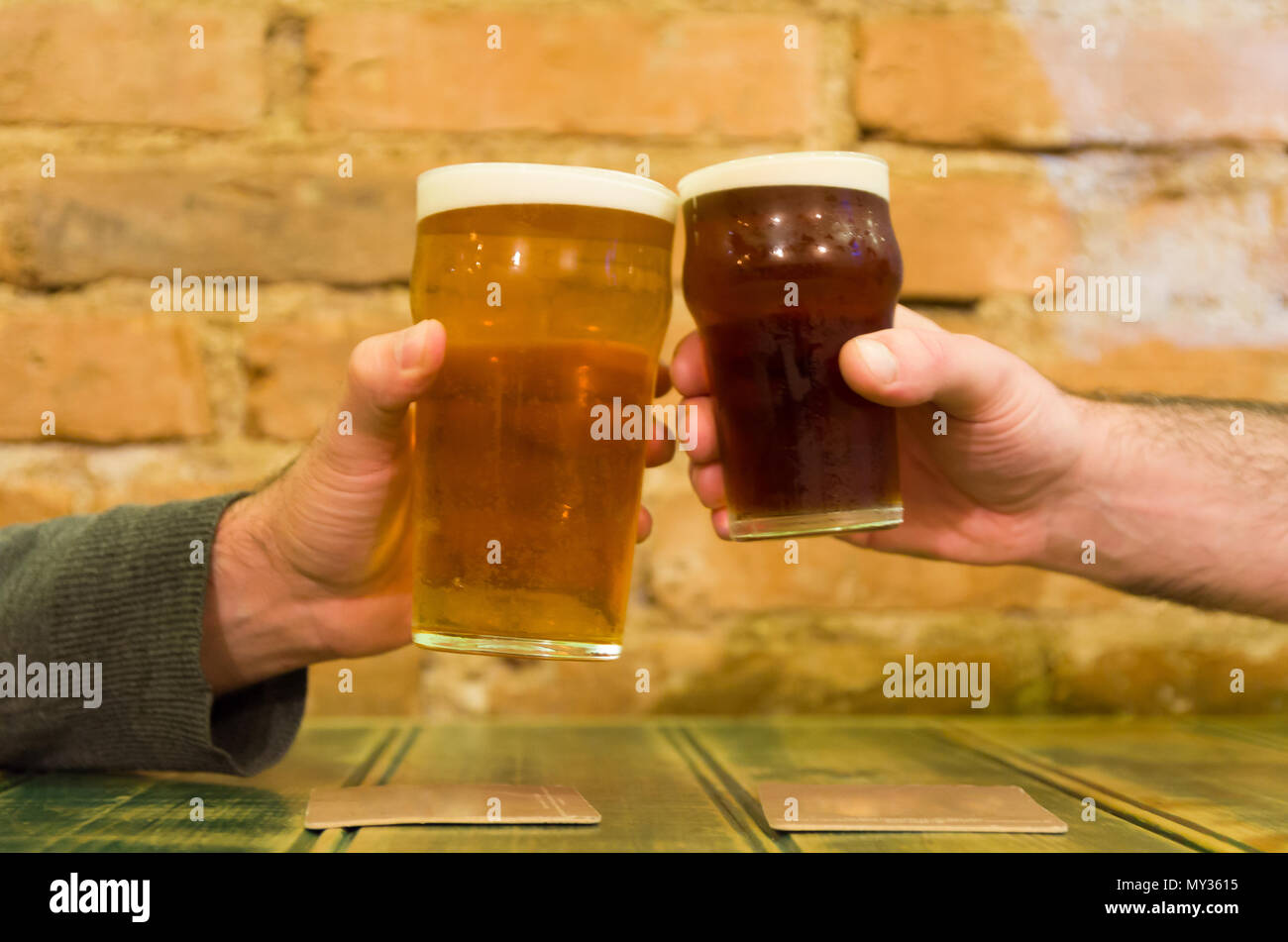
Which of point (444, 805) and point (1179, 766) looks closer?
point (444, 805)

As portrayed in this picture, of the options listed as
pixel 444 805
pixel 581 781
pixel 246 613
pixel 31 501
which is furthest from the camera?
pixel 31 501

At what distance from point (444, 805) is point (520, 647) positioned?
12cm

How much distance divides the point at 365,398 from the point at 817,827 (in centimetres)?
44

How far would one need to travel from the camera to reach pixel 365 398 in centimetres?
82

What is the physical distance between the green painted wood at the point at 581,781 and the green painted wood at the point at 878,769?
0.04m

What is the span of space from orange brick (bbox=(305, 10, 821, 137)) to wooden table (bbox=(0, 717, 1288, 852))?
0.72 metres

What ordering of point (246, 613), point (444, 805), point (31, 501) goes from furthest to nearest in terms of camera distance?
point (31, 501) → point (246, 613) → point (444, 805)

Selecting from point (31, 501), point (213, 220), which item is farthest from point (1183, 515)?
point (31, 501)

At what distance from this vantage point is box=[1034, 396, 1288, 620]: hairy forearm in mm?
1030

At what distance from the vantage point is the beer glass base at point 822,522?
2.63 ft

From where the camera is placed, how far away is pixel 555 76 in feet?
4.35

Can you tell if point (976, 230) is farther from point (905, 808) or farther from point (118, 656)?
point (118, 656)

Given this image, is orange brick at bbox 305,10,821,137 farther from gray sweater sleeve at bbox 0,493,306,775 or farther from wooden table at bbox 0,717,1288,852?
wooden table at bbox 0,717,1288,852
